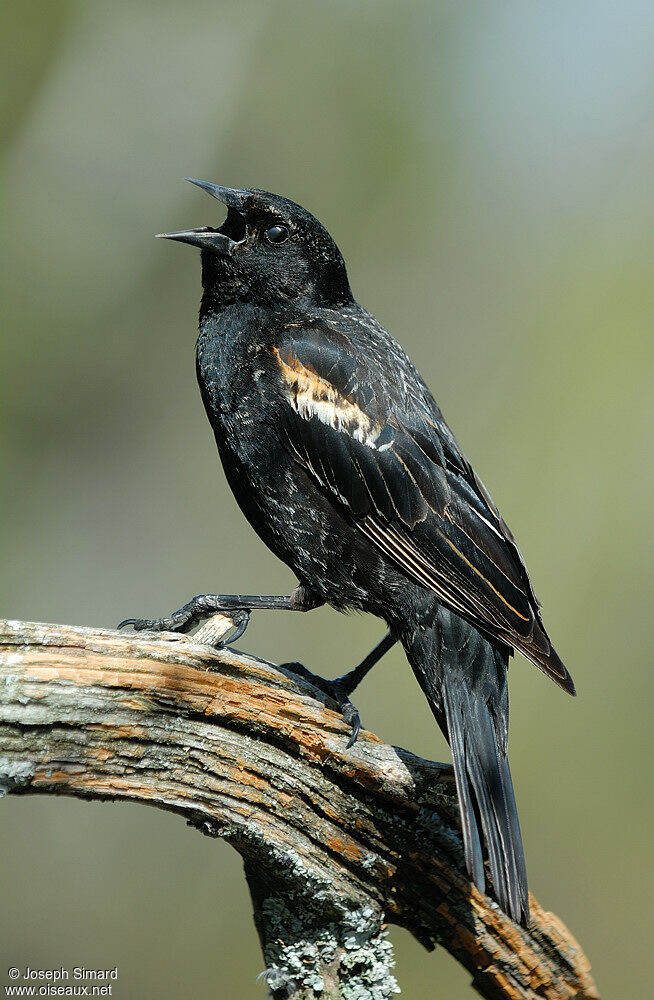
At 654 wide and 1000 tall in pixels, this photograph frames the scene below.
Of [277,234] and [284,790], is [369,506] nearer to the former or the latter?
[284,790]

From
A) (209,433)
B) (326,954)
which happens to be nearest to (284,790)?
(326,954)

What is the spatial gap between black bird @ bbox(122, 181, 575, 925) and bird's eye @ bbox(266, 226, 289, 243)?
10cm

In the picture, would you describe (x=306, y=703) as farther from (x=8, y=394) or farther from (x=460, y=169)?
(x=460, y=169)

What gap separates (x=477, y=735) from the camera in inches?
130

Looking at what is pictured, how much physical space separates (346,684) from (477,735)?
763 mm

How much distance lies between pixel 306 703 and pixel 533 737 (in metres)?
4.68

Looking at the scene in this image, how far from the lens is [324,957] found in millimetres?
3057

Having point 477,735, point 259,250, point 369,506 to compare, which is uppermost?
point 259,250

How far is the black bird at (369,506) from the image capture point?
3420 millimetres

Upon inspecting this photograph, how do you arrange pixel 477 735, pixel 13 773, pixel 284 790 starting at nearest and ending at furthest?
1. pixel 13 773
2. pixel 284 790
3. pixel 477 735

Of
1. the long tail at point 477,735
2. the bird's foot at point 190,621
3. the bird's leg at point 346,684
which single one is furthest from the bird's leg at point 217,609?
the long tail at point 477,735

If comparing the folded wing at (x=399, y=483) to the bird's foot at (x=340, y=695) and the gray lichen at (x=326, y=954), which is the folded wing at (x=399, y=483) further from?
the gray lichen at (x=326, y=954)

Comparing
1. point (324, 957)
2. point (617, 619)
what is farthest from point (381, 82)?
point (324, 957)

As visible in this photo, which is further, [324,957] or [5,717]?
[324,957]
